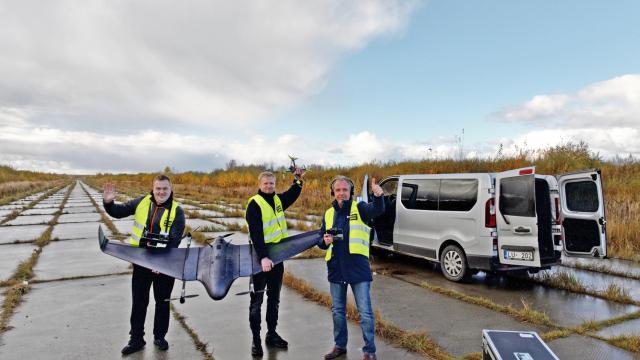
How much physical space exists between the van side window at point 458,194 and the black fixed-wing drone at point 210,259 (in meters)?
3.66

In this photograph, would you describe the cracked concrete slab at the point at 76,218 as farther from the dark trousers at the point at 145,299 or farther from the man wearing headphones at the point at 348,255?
→ the man wearing headphones at the point at 348,255

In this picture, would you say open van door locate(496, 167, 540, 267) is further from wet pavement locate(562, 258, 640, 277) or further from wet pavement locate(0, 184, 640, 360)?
wet pavement locate(562, 258, 640, 277)

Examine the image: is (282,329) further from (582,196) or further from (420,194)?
(582,196)

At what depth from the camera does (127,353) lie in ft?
13.8

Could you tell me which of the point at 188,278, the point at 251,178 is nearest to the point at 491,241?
the point at 188,278

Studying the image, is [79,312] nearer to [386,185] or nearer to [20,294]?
[20,294]

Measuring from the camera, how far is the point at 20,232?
41.5 feet

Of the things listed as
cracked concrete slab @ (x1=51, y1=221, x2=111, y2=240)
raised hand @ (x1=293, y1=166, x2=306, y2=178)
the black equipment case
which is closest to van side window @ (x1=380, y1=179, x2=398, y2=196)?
raised hand @ (x1=293, y1=166, x2=306, y2=178)

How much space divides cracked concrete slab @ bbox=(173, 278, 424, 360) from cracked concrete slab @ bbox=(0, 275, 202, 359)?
297 millimetres

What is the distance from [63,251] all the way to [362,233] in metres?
8.67


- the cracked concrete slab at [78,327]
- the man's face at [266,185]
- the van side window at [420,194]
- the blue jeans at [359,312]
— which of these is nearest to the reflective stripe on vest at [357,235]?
the blue jeans at [359,312]

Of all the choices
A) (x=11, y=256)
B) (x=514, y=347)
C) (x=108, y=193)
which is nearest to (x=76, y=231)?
(x=11, y=256)

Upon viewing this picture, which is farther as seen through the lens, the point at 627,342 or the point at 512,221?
the point at 512,221

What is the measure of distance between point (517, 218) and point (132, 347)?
5762 millimetres
